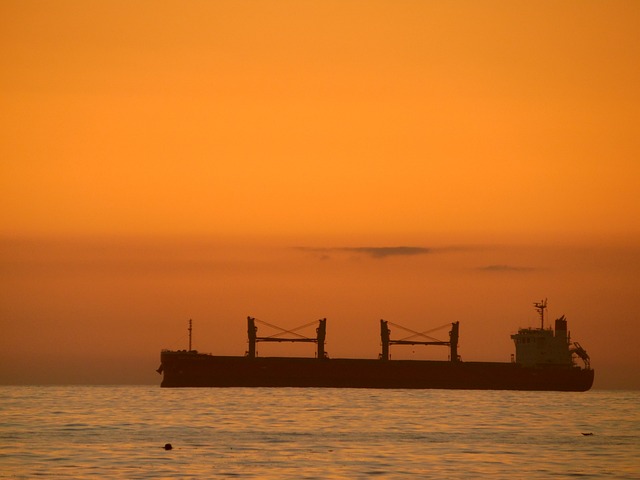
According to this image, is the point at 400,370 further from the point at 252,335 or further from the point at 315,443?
the point at 315,443

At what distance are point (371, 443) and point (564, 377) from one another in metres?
69.1

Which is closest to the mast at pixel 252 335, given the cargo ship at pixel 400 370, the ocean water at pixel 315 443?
the cargo ship at pixel 400 370

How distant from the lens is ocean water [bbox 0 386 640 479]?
51125 mm

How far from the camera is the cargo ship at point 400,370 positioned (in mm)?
125312

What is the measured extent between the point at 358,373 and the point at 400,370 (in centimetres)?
462

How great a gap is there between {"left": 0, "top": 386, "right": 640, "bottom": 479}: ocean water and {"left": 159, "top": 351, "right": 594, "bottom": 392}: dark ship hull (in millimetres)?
22222

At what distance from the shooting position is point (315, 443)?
2495 inches

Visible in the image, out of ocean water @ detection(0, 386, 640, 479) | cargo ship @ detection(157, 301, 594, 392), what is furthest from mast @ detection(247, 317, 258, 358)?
ocean water @ detection(0, 386, 640, 479)

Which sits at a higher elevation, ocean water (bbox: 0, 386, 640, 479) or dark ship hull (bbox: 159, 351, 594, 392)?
dark ship hull (bbox: 159, 351, 594, 392)

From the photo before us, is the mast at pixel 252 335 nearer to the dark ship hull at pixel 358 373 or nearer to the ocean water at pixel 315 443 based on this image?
the dark ship hull at pixel 358 373

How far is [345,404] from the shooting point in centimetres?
10906

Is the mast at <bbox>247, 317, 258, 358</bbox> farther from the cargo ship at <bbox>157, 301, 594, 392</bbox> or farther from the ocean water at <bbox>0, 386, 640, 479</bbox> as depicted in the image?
the ocean water at <bbox>0, 386, 640, 479</bbox>

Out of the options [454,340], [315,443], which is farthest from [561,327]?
[315,443]

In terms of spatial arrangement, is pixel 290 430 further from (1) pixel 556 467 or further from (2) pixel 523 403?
(2) pixel 523 403
